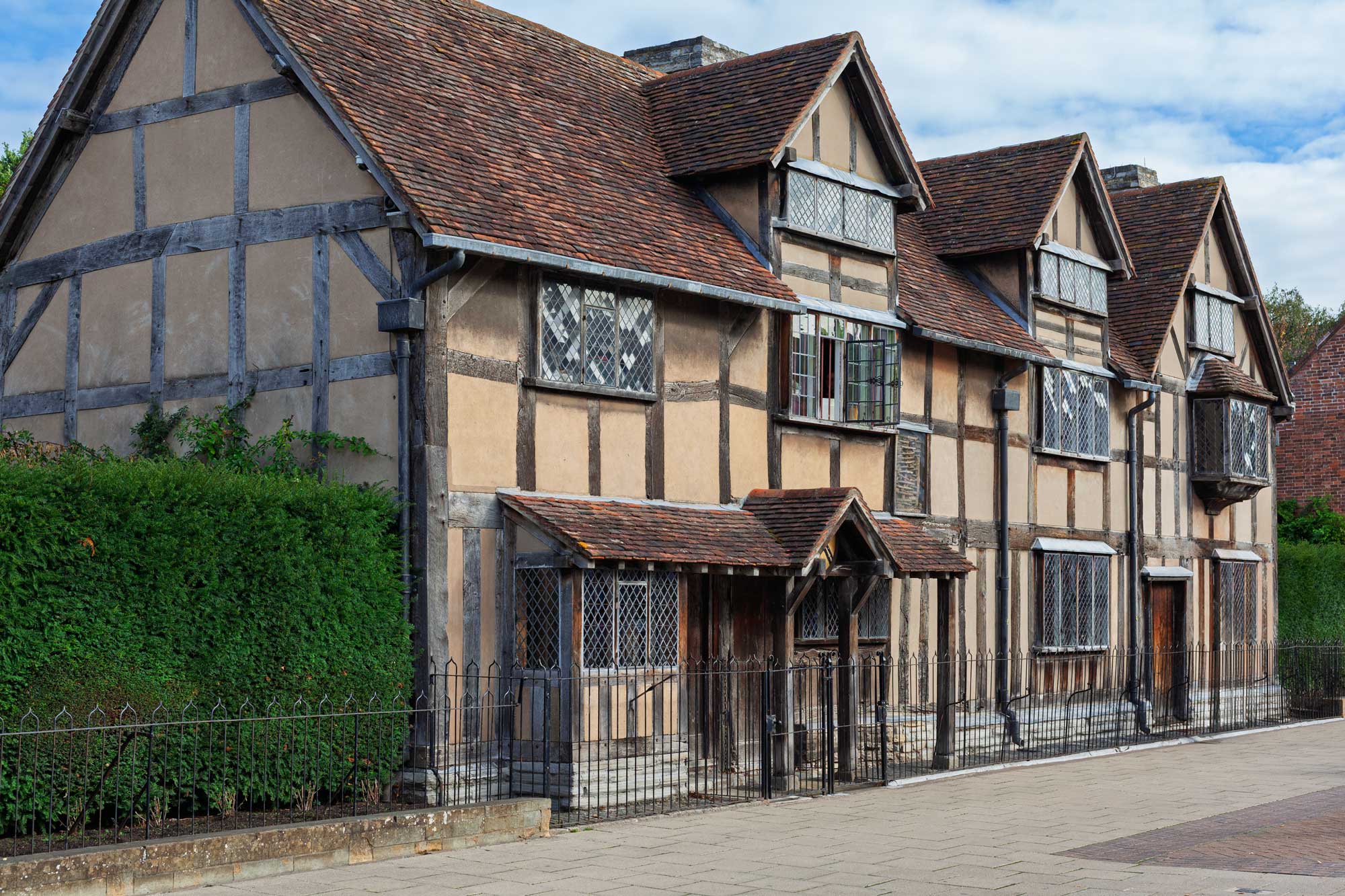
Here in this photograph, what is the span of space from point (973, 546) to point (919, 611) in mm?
1564

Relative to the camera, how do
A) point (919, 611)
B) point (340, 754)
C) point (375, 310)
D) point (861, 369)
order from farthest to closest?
point (919, 611), point (861, 369), point (375, 310), point (340, 754)

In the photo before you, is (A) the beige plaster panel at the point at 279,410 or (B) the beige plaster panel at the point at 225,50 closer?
(A) the beige plaster panel at the point at 279,410

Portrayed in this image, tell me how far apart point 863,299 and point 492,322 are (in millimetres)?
6338

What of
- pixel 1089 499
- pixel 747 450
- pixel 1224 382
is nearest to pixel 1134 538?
pixel 1089 499

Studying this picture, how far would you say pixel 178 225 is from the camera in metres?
16.7

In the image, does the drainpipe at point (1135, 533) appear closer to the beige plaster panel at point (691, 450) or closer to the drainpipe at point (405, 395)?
the beige plaster panel at point (691, 450)

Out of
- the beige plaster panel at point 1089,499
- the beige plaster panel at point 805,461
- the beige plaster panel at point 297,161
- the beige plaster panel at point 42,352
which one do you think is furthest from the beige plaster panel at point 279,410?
the beige plaster panel at point 1089,499

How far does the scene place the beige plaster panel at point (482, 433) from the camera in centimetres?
1476

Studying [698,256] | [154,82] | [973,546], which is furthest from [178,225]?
[973,546]

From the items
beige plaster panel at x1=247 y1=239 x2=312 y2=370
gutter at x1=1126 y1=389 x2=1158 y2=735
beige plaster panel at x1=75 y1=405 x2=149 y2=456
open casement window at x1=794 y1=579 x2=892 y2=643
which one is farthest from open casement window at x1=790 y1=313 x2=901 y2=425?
beige plaster panel at x1=75 y1=405 x2=149 y2=456

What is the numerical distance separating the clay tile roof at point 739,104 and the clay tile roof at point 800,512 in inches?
153

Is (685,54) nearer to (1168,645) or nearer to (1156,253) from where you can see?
(1156,253)

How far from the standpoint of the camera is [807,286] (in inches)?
751

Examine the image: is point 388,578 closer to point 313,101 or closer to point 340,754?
point 340,754
